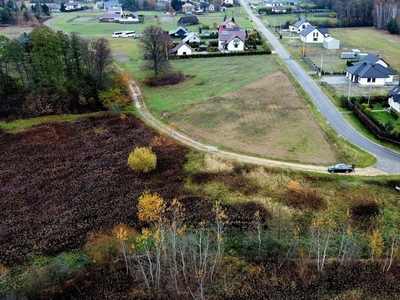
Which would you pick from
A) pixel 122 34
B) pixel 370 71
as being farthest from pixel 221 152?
pixel 122 34

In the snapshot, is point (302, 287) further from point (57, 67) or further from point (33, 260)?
point (57, 67)

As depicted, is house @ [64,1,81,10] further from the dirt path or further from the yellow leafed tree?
the yellow leafed tree

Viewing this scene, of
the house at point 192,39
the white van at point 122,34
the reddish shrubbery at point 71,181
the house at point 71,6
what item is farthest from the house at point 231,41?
the house at point 71,6

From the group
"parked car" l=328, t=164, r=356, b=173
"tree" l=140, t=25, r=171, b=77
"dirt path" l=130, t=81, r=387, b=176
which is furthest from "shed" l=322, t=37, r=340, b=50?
"parked car" l=328, t=164, r=356, b=173

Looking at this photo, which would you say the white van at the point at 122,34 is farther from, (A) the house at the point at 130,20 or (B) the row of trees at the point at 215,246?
(B) the row of trees at the point at 215,246

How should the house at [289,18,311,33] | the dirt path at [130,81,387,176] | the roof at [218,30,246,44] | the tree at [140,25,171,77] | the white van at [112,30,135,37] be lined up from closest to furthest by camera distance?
the dirt path at [130,81,387,176]
the tree at [140,25,171,77]
the roof at [218,30,246,44]
the house at [289,18,311,33]
the white van at [112,30,135,37]

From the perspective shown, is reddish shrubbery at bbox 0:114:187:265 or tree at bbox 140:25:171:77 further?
tree at bbox 140:25:171:77
